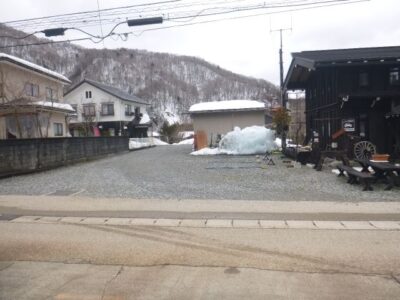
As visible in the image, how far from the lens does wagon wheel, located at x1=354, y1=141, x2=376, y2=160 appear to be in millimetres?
18547

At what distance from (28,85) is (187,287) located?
26487 millimetres

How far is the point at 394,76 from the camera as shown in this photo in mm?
19328

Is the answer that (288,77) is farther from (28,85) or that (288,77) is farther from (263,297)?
(263,297)

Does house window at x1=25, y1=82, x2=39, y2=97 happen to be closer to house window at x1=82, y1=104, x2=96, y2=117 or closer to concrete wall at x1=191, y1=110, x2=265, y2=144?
concrete wall at x1=191, y1=110, x2=265, y2=144

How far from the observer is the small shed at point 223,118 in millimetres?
31031

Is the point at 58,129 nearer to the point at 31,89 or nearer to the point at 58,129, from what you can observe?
the point at 58,129

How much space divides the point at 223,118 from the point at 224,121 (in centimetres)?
26

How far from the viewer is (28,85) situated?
27.4m

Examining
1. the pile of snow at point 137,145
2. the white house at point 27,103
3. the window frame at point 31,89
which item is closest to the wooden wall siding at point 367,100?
the white house at point 27,103

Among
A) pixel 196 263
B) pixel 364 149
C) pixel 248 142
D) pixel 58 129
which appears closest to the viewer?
pixel 196 263

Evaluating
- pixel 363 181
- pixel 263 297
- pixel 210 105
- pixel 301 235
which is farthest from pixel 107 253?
pixel 210 105

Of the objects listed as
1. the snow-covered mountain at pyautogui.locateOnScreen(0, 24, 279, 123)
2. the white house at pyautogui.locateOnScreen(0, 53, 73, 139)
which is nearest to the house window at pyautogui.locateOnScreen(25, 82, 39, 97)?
the white house at pyautogui.locateOnScreen(0, 53, 73, 139)

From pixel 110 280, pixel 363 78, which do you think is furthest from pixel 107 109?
pixel 110 280

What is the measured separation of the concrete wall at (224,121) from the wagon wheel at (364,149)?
12.9 metres
